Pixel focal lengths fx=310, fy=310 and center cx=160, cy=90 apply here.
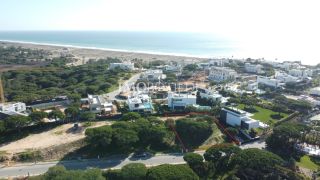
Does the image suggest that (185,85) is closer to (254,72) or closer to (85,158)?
(254,72)

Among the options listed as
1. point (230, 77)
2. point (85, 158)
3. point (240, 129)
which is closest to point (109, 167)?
point (85, 158)

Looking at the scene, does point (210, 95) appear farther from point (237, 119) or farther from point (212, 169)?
point (212, 169)

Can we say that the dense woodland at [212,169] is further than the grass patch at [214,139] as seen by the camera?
No

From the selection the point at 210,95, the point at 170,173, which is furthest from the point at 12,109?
the point at 210,95

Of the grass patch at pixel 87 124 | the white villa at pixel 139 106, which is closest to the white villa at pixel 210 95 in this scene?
the white villa at pixel 139 106

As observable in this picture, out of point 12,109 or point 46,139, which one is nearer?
point 46,139

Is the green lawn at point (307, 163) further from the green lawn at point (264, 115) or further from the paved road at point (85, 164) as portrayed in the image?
the paved road at point (85, 164)
